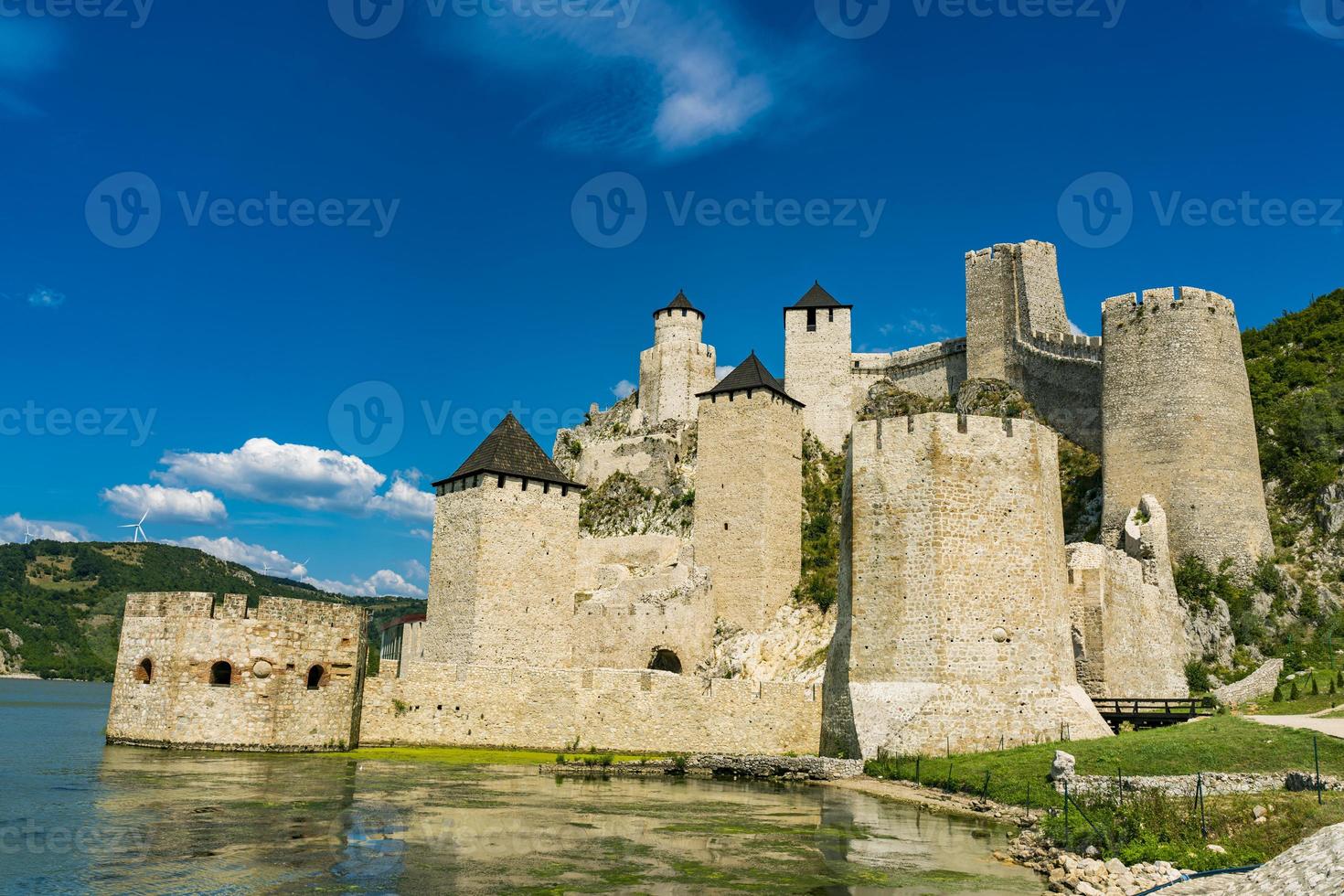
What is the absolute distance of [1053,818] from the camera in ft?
47.5

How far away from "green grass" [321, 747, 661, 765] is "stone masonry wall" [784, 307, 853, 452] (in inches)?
971

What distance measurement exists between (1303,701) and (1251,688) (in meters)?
3.29

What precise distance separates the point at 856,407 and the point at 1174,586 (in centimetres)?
2044

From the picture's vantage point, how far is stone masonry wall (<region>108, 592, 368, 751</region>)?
22406 mm

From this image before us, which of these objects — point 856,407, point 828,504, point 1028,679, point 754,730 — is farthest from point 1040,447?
point 856,407

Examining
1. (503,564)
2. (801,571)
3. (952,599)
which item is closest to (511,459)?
(503,564)

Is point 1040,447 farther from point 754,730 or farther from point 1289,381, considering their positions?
point 1289,381

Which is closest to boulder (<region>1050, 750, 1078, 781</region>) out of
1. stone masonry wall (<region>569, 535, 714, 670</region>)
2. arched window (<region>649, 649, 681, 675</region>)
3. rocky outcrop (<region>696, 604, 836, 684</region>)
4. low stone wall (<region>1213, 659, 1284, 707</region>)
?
low stone wall (<region>1213, 659, 1284, 707</region>)

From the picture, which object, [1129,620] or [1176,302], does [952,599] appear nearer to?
[1129,620]

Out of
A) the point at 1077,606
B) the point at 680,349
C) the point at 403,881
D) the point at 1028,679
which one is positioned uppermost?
the point at 680,349

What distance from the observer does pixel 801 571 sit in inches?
1435

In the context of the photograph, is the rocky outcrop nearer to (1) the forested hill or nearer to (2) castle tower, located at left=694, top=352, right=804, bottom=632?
(2) castle tower, located at left=694, top=352, right=804, bottom=632

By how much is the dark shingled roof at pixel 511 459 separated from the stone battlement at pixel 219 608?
800 cm

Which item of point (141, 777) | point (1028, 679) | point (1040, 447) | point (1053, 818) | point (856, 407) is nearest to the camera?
point (1053, 818)
